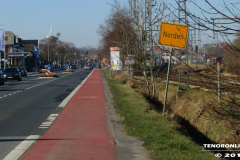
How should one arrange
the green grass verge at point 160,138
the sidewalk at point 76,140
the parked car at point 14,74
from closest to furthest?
the green grass verge at point 160,138, the sidewalk at point 76,140, the parked car at point 14,74

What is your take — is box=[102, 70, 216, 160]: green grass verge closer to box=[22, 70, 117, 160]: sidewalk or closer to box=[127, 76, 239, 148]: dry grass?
box=[22, 70, 117, 160]: sidewalk

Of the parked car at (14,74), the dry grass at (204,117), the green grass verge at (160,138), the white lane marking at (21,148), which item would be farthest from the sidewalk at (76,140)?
the parked car at (14,74)

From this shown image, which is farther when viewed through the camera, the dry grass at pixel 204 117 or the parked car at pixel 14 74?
the parked car at pixel 14 74

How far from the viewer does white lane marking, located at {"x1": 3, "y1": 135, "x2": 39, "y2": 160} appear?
5.75 m

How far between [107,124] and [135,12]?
308 inches

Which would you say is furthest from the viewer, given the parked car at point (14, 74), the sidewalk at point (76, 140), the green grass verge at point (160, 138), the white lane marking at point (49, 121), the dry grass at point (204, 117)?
the parked car at point (14, 74)

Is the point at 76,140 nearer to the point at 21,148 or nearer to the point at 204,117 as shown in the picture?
the point at 21,148

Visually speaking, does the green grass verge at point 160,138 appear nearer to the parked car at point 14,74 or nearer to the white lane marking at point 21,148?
the white lane marking at point 21,148

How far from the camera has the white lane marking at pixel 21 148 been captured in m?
5.75

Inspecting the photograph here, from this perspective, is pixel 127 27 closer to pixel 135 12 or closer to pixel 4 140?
pixel 135 12

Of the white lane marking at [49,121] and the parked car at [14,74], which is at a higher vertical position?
the parked car at [14,74]

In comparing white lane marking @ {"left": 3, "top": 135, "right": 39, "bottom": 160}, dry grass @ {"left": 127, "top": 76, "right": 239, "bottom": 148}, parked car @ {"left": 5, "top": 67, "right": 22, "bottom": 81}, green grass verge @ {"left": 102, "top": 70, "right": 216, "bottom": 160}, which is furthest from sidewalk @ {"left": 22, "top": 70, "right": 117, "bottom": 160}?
parked car @ {"left": 5, "top": 67, "right": 22, "bottom": 81}

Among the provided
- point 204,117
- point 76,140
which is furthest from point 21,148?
point 204,117

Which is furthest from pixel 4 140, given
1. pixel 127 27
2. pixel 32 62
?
pixel 32 62
